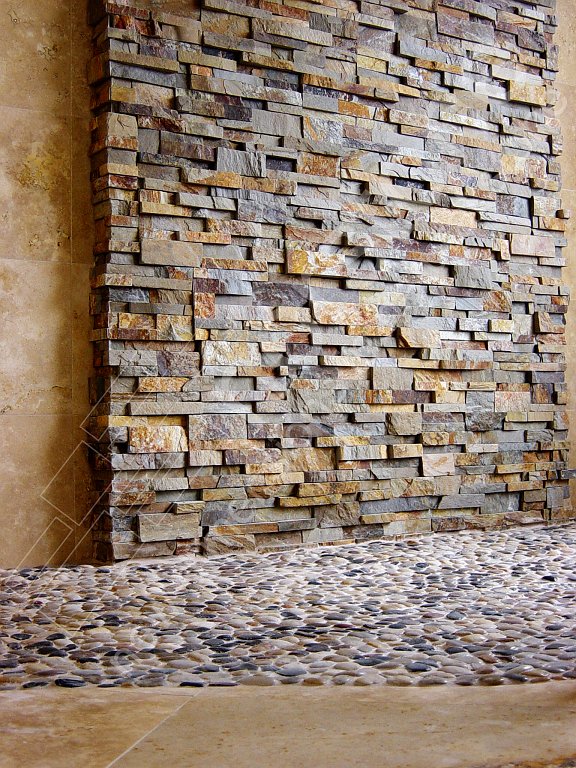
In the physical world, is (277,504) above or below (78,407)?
below

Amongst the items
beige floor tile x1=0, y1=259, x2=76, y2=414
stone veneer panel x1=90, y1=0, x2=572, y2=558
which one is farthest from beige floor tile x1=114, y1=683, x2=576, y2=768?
beige floor tile x1=0, y1=259, x2=76, y2=414

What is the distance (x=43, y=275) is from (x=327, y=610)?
1.92 m

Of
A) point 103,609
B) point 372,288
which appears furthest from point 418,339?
point 103,609

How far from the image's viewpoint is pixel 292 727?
1.93 m

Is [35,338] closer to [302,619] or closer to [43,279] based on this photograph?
[43,279]

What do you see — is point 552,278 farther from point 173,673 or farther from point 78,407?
point 173,673

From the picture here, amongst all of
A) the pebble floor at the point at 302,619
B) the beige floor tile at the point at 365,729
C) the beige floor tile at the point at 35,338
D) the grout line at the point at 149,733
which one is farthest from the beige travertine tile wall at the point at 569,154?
the grout line at the point at 149,733

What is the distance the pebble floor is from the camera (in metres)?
2.38

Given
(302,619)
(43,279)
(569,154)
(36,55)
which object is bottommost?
(302,619)

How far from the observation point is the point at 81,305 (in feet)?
13.2

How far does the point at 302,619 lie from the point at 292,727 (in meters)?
1.03

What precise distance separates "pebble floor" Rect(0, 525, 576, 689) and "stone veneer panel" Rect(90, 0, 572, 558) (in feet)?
1.31

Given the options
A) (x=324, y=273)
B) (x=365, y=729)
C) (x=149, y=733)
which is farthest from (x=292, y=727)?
(x=324, y=273)

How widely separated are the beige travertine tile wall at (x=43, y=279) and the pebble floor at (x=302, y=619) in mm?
323
